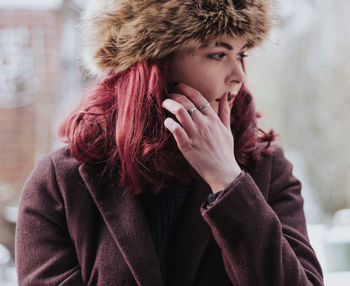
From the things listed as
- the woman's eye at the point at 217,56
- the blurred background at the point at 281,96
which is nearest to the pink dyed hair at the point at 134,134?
the woman's eye at the point at 217,56

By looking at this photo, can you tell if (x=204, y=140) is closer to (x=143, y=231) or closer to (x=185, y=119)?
(x=185, y=119)

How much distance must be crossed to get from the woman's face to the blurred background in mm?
785

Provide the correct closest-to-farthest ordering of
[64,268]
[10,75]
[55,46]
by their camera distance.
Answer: [64,268], [10,75], [55,46]

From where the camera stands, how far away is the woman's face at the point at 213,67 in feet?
2.66

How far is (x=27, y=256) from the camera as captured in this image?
0.83m

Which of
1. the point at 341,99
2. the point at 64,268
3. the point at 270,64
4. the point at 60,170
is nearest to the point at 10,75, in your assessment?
the point at 60,170

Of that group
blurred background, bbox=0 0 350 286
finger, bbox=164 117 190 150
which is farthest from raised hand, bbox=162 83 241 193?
blurred background, bbox=0 0 350 286

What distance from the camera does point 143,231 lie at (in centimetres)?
84

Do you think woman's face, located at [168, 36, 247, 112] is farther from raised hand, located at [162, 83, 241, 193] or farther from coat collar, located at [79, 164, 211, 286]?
coat collar, located at [79, 164, 211, 286]

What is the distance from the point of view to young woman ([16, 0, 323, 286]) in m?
0.75

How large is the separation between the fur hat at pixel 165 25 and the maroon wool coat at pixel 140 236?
0.97ft

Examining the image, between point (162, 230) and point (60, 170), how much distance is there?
0.28m

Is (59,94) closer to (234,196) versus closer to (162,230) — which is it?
(162,230)

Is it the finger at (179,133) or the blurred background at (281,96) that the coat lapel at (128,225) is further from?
the blurred background at (281,96)
